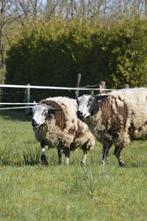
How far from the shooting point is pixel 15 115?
104ft

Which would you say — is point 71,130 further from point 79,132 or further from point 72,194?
point 72,194

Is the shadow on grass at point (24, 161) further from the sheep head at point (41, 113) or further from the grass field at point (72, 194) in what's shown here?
the sheep head at point (41, 113)

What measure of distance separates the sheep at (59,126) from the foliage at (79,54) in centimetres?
1296

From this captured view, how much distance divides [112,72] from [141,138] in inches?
566

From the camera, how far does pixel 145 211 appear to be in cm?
762

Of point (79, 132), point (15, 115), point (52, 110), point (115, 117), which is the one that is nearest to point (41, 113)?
point (52, 110)

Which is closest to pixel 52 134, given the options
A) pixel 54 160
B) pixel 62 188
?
pixel 54 160

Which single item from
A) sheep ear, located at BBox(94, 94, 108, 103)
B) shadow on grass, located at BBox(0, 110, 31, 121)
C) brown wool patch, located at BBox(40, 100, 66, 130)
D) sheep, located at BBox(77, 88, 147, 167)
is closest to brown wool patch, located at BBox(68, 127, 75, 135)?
brown wool patch, located at BBox(40, 100, 66, 130)

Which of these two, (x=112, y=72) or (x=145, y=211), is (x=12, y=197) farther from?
(x=112, y=72)

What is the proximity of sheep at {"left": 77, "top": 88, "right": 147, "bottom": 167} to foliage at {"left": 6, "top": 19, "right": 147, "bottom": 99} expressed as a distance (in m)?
13.8

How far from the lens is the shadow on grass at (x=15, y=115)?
96.8 feet

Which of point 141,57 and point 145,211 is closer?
point 145,211

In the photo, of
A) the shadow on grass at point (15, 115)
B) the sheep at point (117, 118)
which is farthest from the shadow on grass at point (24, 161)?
the shadow on grass at point (15, 115)

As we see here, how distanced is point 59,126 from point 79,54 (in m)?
16.0
